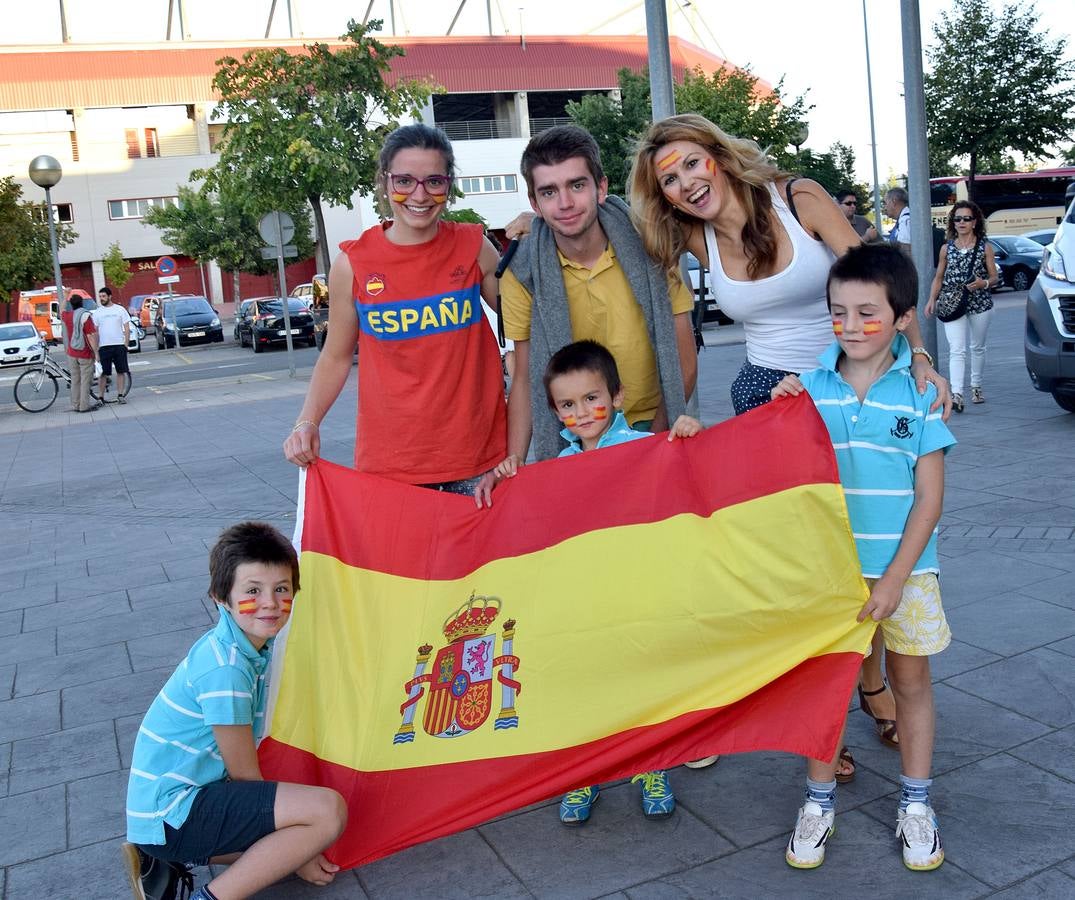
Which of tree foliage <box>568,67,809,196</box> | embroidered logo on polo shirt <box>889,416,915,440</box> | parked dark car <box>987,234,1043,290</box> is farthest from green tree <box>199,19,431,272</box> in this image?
embroidered logo on polo shirt <box>889,416,915,440</box>

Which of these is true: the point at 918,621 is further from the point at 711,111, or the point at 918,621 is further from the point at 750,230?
the point at 711,111

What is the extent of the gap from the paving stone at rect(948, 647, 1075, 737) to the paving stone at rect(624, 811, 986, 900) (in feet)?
3.40

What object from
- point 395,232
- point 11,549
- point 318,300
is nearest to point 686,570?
point 395,232

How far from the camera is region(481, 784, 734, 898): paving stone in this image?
333 cm

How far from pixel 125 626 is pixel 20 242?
34637mm

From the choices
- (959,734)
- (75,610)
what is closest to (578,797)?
(959,734)

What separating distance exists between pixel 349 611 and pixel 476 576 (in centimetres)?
44

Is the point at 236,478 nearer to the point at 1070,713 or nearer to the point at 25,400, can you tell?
the point at 1070,713

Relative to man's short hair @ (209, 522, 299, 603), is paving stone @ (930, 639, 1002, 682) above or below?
below

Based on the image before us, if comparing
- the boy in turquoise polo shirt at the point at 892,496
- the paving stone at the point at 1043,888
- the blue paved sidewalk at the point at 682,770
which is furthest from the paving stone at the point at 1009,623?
the paving stone at the point at 1043,888

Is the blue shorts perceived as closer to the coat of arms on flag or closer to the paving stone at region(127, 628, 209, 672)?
the coat of arms on flag

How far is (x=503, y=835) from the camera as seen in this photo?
3.67m

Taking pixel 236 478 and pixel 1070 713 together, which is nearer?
pixel 1070 713

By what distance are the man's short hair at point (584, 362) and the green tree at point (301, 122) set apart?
19952mm
